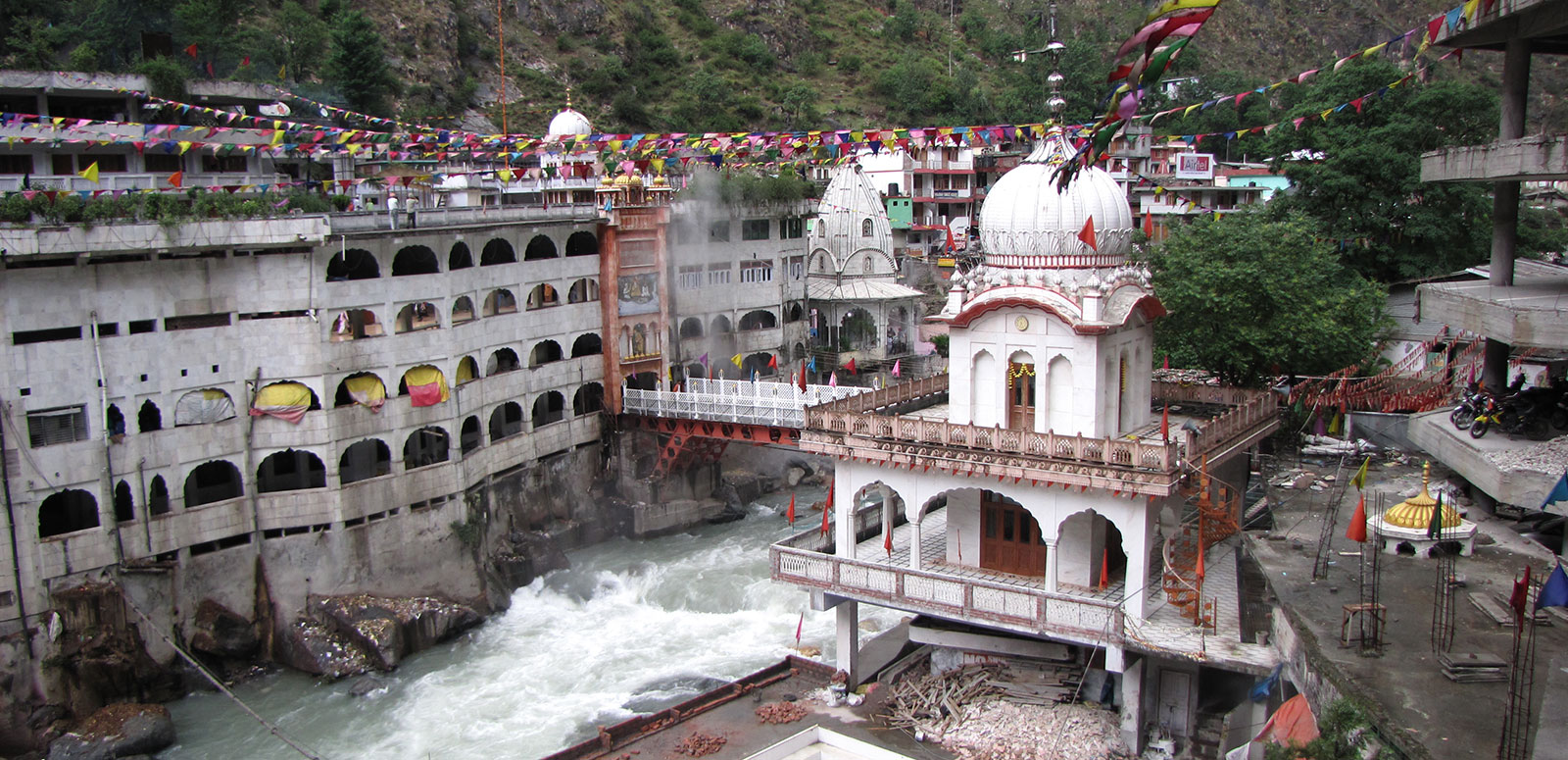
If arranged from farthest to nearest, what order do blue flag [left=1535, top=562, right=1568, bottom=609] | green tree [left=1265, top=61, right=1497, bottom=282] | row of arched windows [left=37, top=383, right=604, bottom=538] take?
1. green tree [left=1265, top=61, right=1497, bottom=282]
2. row of arched windows [left=37, top=383, right=604, bottom=538]
3. blue flag [left=1535, top=562, right=1568, bottom=609]

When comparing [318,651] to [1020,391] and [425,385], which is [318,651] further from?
[1020,391]

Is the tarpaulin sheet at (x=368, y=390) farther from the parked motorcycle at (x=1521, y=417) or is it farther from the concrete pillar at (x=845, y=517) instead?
the parked motorcycle at (x=1521, y=417)

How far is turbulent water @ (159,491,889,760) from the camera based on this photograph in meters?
31.1

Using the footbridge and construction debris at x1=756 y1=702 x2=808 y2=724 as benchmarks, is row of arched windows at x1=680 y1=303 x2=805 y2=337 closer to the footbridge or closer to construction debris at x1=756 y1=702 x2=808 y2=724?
the footbridge

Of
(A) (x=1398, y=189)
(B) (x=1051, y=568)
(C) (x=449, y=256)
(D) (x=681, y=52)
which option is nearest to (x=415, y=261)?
(C) (x=449, y=256)

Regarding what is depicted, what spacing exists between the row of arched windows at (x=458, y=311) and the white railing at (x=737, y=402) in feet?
14.4

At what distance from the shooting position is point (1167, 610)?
23562 mm

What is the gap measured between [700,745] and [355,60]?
57.3 metres

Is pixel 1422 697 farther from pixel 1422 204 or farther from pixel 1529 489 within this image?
pixel 1422 204

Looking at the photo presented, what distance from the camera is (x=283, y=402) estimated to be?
1433 inches

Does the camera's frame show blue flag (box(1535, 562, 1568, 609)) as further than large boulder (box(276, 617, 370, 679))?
No

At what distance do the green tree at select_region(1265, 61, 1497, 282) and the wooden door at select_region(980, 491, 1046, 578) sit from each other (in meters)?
29.8

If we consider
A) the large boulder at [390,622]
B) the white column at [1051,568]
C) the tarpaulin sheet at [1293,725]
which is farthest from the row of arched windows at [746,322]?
the tarpaulin sheet at [1293,725]

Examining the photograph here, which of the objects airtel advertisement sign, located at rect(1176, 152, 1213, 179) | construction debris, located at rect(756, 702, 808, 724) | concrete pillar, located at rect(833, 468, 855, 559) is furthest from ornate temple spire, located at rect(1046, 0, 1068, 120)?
construction debris, located at rect(756, 702, 808, 724)
